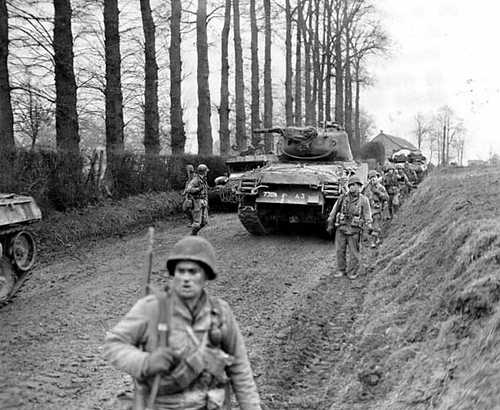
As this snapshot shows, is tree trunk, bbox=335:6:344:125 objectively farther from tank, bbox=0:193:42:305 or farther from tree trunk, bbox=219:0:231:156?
tank, bbox=0:193:42:305

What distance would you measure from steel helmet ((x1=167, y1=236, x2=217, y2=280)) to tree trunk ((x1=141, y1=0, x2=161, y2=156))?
58.1ft

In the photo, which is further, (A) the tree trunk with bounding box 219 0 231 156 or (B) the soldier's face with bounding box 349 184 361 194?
(A) the tree trunk with bounding box 219 0 231 156

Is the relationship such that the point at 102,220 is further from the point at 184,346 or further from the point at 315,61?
the point at 315,61

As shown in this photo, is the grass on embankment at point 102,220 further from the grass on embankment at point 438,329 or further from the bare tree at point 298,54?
the bare tree at point 298,54

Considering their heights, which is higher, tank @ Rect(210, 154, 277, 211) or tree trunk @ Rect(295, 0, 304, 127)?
tree trunk @ Rect(295, 0, 304, 127)

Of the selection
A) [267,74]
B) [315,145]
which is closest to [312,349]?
[315,145]

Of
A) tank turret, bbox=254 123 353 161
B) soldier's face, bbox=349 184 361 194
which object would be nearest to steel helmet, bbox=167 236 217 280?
soldier's face, bbox=349 184 361 194

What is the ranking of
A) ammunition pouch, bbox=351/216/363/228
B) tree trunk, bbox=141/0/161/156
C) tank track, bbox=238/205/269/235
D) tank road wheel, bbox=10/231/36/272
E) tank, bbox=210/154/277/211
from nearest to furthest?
tank road wheel, bbox=10/231/36/272 < ammunition pouch, bbox=351/216/363/228 < tank track, bbox=238/205/269/235 < tank, bbox=210/154/277/211 < tree trunk, bbox=141/0/161/156

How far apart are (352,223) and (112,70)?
10163 mm

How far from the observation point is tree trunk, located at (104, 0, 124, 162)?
59.8 ft

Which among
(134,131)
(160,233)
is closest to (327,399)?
(160,233)

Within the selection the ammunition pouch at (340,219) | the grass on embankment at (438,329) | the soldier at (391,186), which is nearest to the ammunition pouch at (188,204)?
the ammunition pouch at (340,219)

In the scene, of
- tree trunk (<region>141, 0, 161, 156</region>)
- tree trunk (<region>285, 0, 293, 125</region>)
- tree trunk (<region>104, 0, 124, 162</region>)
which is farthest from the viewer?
tree trunk (<region>285, 0, 293, 125</region>)

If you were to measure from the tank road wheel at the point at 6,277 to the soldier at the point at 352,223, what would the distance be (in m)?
4.61
